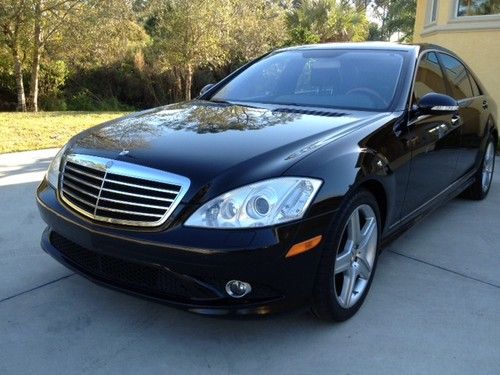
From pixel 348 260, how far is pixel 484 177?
3215mm

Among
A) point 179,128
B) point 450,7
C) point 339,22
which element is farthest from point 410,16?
point 179,128

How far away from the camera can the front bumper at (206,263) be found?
2.29m

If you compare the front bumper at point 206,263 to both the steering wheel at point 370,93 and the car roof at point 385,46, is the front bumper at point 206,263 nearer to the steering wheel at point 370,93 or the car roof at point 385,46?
the steering wheel at point 370,93

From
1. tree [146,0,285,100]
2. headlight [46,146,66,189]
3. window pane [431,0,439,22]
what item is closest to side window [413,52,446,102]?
headlight [46,146,66,189]

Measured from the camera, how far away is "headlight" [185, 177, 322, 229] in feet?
7.61

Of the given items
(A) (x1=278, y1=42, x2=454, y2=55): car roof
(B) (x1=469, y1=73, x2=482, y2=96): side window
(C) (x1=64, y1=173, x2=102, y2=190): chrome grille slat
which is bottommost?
(C) (x1=64, y1=173, x2=102, y2=190): chrome grille slat

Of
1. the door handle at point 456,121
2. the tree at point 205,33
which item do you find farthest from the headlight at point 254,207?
the tree at point 205,33

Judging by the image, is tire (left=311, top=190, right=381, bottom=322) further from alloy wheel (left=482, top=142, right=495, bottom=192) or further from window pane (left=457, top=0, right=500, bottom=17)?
window pane (left=457, top=0, right=500, bottom=17)

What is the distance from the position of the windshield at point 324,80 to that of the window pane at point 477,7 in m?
6.76

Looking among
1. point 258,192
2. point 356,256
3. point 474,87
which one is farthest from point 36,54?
point 258,192

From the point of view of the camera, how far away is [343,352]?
2621mm

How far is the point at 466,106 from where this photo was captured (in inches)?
179

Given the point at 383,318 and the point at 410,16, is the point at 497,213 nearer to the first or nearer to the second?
the point at 383,318

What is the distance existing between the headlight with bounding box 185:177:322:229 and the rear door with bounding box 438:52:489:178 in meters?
2.48
